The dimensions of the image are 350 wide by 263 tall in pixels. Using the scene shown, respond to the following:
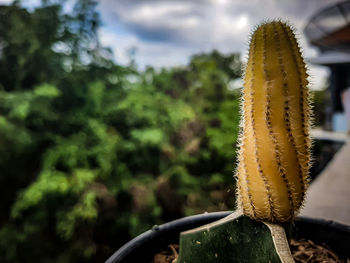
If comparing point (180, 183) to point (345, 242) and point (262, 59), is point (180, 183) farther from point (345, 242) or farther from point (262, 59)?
point (262, 59)

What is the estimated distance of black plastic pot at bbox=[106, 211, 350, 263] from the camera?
0.69 m

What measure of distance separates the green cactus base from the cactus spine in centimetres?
3

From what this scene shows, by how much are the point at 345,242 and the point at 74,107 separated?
1.92 metres

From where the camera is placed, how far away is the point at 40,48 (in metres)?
2.03

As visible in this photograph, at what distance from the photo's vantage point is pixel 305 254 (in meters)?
0.73

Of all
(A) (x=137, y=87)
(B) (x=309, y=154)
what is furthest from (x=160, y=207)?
(B) (x=309, y=154)

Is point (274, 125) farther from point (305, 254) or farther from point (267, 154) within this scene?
point (305, 254)

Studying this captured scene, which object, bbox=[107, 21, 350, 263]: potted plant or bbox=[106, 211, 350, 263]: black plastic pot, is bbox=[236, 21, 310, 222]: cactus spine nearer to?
bbox=[107, 21, 350, 263]: potted plant

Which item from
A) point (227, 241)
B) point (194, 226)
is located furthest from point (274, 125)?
point (194, 226)

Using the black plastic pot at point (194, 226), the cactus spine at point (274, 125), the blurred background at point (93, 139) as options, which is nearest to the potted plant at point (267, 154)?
the cactus spine at point (274, 125)

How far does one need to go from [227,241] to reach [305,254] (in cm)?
31

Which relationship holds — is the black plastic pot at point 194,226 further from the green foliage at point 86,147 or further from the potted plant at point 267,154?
the green foliage at point 86,147

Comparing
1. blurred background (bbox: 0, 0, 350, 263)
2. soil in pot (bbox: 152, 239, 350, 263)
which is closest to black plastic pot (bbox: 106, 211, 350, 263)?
soil in pot (bbox: 152, 239, 350, 263)

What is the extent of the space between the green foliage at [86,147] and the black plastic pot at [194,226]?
1066 mm
